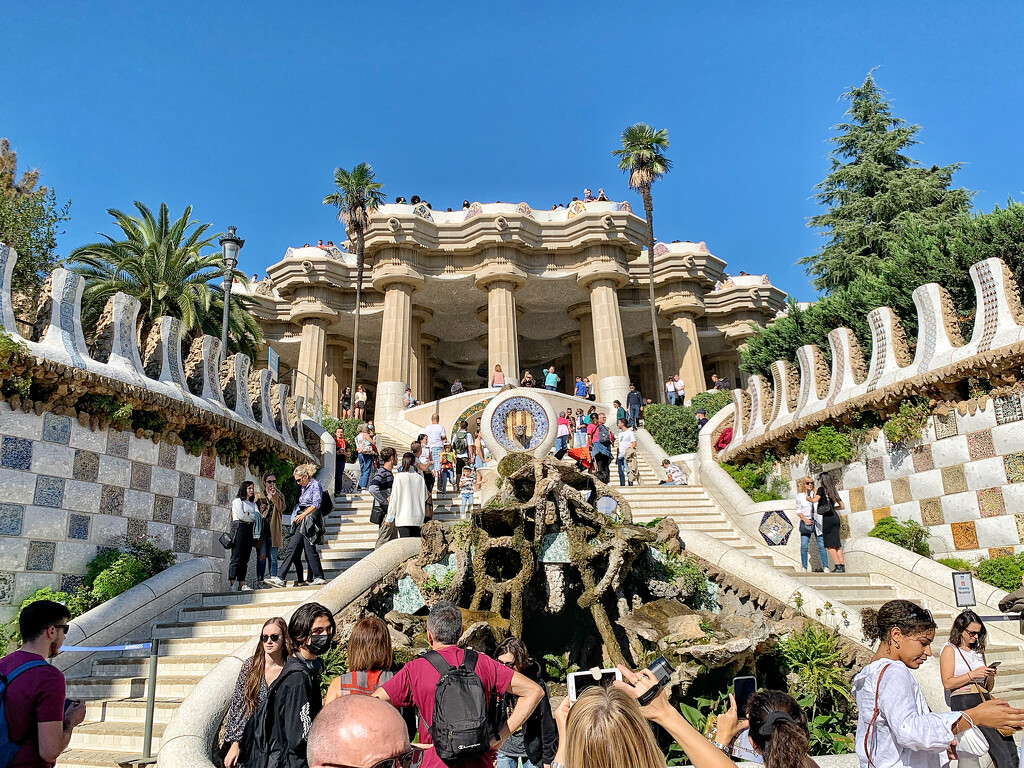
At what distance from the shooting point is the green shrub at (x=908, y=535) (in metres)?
12.0

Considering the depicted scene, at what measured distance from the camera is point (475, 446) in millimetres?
19094

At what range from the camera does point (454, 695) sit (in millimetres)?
3199

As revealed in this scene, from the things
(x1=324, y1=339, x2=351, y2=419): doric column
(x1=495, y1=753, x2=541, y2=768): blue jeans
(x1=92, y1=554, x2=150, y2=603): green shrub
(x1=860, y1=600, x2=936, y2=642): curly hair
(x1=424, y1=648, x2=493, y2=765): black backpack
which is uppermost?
(x1=324, y1=339, x2=351, y2=419): doric column

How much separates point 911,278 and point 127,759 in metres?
16.4

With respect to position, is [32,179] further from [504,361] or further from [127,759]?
[127,759]

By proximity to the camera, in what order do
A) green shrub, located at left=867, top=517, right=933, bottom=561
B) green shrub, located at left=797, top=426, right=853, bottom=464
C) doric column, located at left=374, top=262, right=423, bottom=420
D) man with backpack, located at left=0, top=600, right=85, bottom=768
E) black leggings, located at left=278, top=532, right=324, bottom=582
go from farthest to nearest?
doric column, located at left=374, top=262, right=423, bottom=420, green shrub, located at left=797, top=426, right=853, bottom=464, green shrub, located at left=867, top=517, right=933, bottom=561, black leggings, located at left=278, top=532, right=324, bottom=582, man with backpack, located at left=0, top=600, right=85, bottom=768

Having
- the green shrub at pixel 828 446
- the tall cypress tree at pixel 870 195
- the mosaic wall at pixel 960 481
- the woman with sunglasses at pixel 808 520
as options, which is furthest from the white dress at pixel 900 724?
Result: the tall cypress tree at pixel 870 195

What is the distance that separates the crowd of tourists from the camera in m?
2.02

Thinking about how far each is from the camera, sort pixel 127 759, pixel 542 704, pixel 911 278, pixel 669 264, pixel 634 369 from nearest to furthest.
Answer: pixel 542 704
pixel 127 759
pixel 911 278
pixel 669 264
pixel 634 369

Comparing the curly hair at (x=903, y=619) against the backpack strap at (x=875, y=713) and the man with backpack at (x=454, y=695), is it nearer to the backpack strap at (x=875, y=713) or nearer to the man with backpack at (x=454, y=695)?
the backpack strap at (x=875, y=713)

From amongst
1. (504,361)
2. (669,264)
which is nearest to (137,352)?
(504,361)

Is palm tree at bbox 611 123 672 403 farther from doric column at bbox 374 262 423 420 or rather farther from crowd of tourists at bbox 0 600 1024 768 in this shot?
crowd of tourists at bbox 0 600 1024 768

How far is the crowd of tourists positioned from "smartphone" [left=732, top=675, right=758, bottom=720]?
13mm

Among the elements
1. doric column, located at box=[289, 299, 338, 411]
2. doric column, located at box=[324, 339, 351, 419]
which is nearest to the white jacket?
doric column, located at box=[289, 299, 338, 411]
